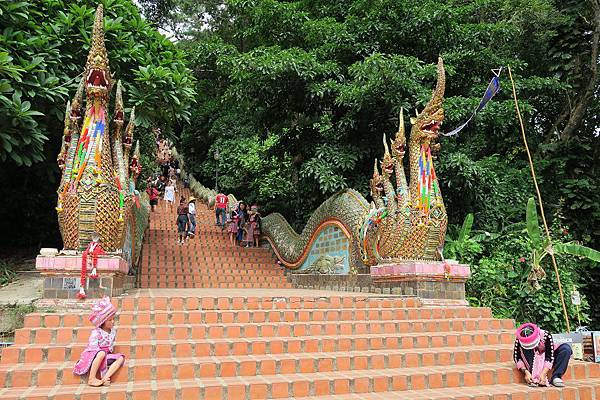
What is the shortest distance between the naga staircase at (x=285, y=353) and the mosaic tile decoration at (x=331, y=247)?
2557 millimetres

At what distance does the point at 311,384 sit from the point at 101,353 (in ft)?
6.11

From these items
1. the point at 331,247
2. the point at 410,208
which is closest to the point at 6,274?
the point at 331,247

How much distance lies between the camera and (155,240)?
13.7 metres

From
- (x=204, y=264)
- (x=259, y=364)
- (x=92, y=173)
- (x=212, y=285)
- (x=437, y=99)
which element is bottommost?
(x=259, y=364)

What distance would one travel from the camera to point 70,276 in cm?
604

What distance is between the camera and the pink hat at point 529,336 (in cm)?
500

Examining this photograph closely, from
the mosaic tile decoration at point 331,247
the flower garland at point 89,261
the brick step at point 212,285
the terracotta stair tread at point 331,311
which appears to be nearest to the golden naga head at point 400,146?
the mosaic tile decoration at point 331,247

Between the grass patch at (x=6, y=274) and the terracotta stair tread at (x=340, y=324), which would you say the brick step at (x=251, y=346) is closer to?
the terracotta stair tread at (x=340, y=324)

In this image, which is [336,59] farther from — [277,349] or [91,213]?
[277,349]

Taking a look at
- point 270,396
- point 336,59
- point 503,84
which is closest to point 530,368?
point 270,396

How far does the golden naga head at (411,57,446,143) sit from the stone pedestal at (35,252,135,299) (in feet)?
15.8

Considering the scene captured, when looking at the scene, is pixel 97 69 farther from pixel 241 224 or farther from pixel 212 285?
pixel 241 224

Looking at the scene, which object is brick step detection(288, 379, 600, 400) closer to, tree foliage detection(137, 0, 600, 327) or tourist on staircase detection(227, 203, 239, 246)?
tree foliage detection(137, 0, 600, 327)

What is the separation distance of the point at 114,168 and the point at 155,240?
268 inches
